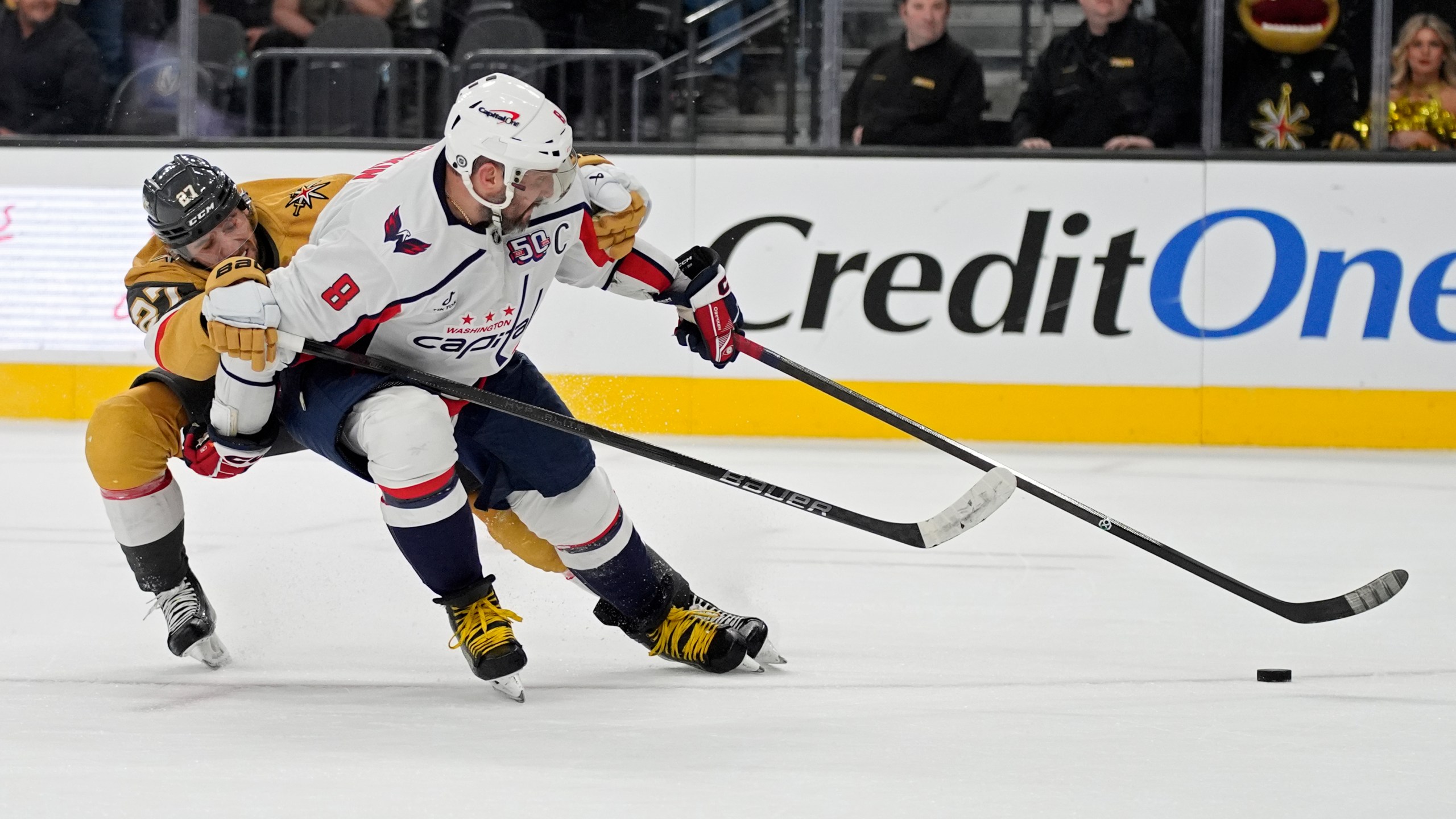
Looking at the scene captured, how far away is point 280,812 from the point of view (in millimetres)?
A: 1897

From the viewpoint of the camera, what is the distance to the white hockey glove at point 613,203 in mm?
2736

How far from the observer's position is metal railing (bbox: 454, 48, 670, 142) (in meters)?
6.26

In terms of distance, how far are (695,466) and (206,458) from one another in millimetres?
848

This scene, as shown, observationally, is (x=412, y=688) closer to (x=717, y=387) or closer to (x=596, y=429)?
(x=596, y=429)

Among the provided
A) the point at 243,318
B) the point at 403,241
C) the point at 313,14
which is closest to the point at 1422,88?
the point at 313,14

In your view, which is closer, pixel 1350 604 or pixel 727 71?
pixel 1350 604

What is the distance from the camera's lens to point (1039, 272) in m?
5.93

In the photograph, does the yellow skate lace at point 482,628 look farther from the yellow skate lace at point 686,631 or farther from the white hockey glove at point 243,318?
the white hockey glove at point 243,318

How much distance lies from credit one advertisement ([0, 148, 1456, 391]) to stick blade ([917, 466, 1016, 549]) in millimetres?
3197

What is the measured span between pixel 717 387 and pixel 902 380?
0.68 m

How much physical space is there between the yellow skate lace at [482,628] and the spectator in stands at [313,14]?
14.3ft

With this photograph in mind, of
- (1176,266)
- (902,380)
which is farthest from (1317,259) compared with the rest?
(902,380)

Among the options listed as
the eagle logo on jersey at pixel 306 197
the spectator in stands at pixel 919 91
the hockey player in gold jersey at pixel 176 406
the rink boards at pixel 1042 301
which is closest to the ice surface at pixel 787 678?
the hockey player in gold jersey at pixel 176 406

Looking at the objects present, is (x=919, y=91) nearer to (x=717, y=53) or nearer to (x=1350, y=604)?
(x=717, y=53)
